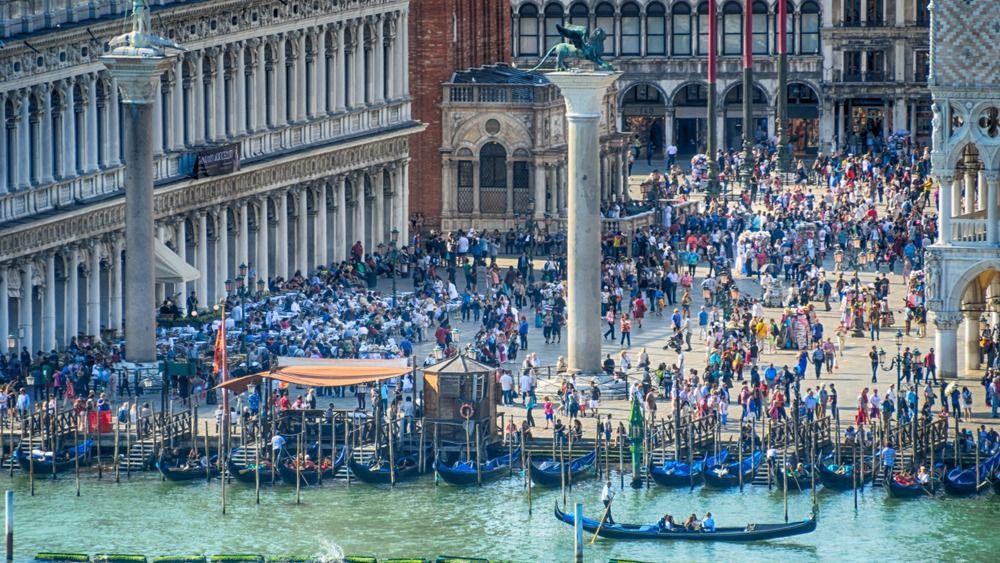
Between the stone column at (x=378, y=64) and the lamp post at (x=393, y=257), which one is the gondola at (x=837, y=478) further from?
the stone column at (x=378, y=64)

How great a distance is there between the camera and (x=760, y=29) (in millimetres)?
188375

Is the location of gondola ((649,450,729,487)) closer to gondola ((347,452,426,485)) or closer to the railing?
gondola ((347,452,426,485))

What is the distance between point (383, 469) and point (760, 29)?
8548 centimetres

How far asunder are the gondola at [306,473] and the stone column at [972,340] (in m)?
23.7

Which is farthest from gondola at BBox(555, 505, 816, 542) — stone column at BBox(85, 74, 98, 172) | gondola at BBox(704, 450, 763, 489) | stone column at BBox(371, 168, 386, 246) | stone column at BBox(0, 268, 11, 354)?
stone column at BBox(371, 168, 386, 246)

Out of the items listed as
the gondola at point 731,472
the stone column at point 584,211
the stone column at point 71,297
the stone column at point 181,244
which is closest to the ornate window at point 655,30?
the stone column at point 181,244


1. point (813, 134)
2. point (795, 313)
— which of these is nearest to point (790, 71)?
point (813, 134)

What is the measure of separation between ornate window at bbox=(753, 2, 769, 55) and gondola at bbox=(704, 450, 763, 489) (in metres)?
83.5

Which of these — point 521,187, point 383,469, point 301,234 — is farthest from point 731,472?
point 521,187

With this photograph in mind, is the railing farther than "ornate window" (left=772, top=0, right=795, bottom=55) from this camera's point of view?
No

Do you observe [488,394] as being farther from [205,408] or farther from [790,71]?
[790,71]

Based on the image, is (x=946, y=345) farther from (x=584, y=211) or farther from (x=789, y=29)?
(x=789, y=29)

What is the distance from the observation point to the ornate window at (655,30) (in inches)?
7451

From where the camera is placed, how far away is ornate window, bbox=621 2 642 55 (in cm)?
18975
